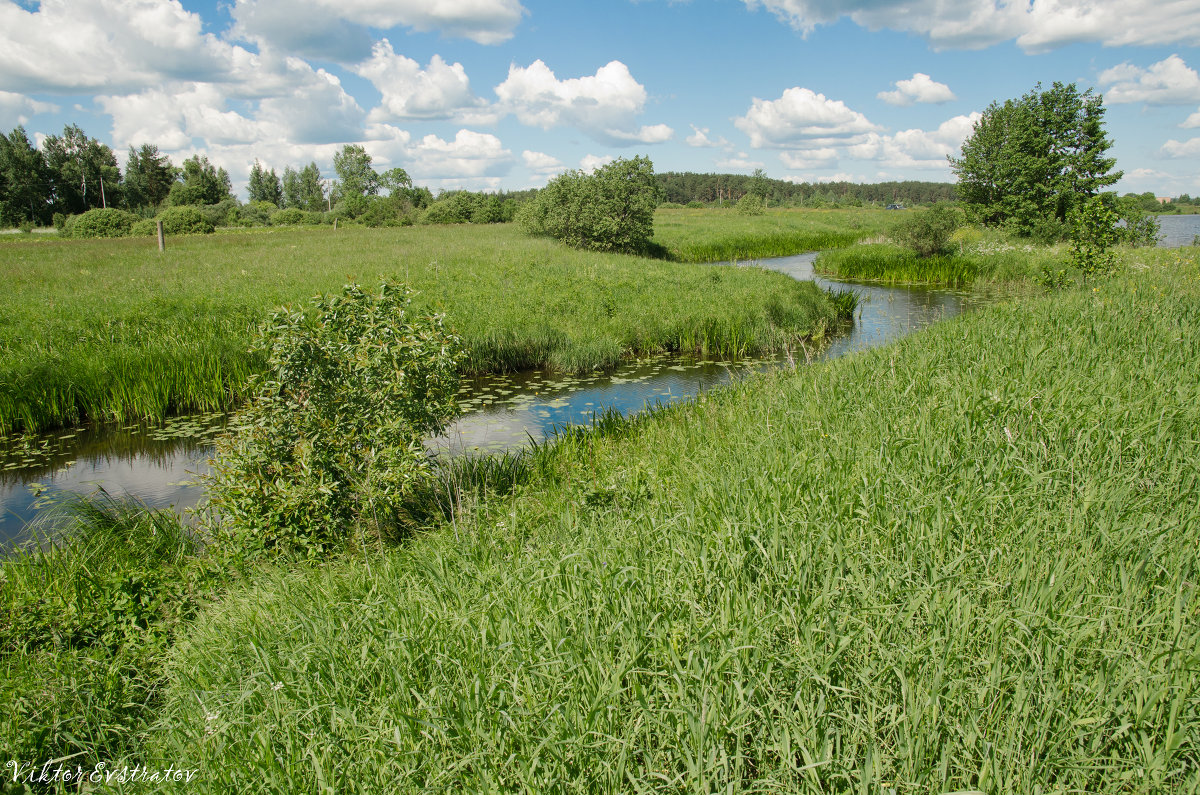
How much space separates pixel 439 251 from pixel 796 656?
23.9 metres

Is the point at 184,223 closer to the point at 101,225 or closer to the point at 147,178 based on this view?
the point at 101,225

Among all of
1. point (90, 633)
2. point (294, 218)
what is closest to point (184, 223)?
point (294, 218)

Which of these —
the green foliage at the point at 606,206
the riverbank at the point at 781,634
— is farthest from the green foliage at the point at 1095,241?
the green foliage at the point at 606,206

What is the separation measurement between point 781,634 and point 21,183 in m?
86.6

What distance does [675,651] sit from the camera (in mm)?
2480

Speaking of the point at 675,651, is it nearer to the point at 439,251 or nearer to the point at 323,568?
the point at 323,568

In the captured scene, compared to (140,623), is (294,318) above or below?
above

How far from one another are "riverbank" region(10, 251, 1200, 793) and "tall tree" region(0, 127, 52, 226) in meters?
81.3

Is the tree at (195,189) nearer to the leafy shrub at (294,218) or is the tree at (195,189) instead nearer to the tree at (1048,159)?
the leafy shrub at (294,218)

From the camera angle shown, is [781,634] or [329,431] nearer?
[781,634]

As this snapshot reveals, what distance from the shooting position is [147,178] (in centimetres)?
7775

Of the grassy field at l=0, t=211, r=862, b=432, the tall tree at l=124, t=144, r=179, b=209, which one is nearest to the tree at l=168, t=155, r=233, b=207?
the tall tree at l=124, t=144, r=179, b=209

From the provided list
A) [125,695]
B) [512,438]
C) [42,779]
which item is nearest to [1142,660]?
[42,779]

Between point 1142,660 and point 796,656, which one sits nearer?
point 1142,660
